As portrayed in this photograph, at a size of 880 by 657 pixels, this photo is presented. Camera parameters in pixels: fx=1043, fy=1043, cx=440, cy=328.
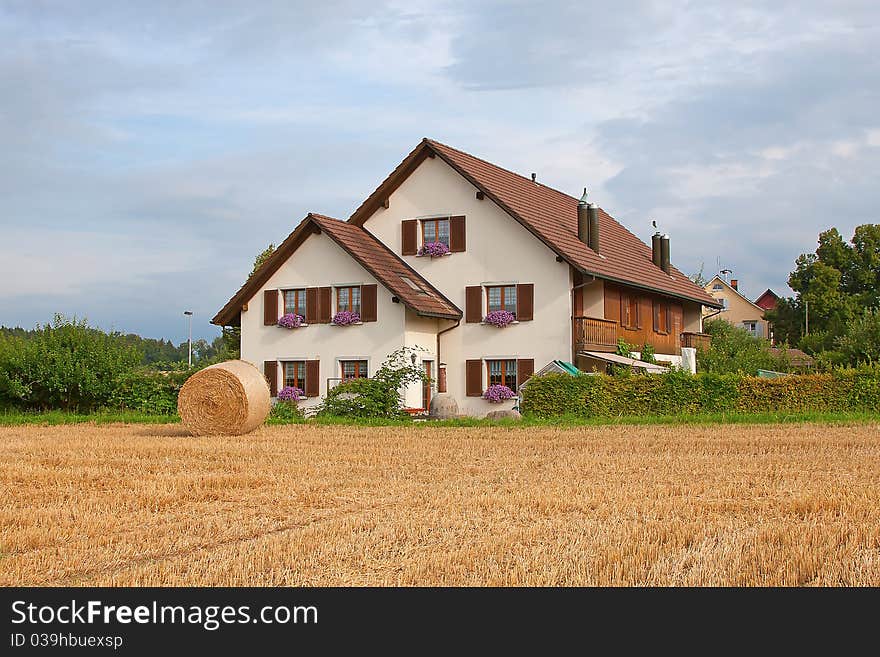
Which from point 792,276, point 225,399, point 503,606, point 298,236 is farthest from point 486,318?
point 792,276

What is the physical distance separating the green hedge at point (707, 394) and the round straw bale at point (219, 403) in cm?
886

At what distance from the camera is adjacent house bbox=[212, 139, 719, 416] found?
35.1 meters

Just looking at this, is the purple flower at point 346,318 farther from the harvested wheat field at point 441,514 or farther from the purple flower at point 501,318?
the harvested wheat field at point 441,514

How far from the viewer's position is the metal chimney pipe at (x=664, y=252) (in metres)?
43.9

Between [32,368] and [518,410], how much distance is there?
14397mm

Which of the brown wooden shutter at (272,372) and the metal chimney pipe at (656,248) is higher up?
the metal chimney pipe at (656,248)

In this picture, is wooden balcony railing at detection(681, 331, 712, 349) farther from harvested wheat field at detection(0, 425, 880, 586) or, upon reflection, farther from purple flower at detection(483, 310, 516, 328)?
harvested wheat field at detection(0, 425, 880, 586)

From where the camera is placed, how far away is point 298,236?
36.4 metres

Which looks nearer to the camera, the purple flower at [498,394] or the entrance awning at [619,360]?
the entrance awning at [619,360]

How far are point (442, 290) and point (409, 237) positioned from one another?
2321 millimetres

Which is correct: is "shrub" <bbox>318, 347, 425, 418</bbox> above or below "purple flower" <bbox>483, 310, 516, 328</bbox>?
below

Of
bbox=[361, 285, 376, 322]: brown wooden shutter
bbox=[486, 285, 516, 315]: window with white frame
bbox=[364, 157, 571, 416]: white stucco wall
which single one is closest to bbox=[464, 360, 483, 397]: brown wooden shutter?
bbox=[364, 157, 571, 416]: white stucco wall

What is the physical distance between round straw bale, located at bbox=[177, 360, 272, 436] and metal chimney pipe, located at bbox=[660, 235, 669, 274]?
24873 millimetres

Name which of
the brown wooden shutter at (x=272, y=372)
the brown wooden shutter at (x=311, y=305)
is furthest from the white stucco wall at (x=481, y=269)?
the brown wooden shutter at (x=272, y=372)
